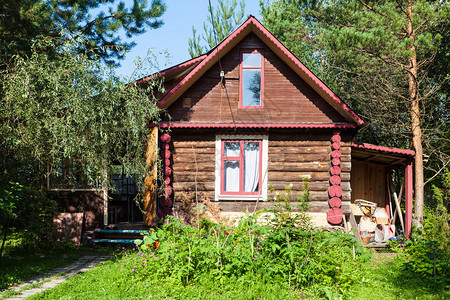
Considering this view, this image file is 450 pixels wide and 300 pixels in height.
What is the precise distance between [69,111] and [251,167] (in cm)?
603

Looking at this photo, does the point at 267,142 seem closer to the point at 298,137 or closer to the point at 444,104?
the point at 298,137

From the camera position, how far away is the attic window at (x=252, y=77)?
12.4m

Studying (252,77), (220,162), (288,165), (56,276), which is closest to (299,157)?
(288,165)

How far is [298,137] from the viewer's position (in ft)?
40.2

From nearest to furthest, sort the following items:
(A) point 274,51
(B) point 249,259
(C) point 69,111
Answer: (B) point 249,259 → (C) point 69,111 → (A) point 274,51

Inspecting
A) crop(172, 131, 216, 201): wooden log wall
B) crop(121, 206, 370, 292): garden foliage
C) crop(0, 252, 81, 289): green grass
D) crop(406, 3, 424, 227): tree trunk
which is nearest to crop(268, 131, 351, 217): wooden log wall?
crop(172, 131, 216, 201): wooden log wall

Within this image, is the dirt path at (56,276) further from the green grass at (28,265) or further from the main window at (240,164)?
the main window at (240,164)

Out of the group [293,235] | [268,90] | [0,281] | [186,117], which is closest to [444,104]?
[268,90]

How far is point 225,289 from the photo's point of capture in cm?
634

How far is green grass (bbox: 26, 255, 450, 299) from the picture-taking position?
6199 mm

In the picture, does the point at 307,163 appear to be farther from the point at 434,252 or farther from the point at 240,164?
the point at 434,252

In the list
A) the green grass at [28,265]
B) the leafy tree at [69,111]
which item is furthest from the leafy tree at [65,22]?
the green grass at [28,265]

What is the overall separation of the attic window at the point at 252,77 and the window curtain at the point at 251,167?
1.44 m

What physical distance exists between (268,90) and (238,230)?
6.14 m
